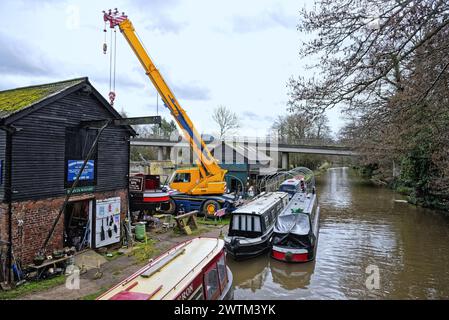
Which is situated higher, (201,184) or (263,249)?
(201,184)

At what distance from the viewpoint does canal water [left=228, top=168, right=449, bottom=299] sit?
9922mm

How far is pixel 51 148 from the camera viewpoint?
10.0m

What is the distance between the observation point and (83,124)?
1098cm

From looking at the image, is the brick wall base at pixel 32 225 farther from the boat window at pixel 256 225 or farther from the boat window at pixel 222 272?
the boat window at pixel 256 225

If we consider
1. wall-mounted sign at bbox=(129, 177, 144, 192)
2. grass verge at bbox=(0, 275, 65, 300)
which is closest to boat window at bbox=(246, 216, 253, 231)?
wall-mounted sign at bbox=(129, 177, 144, 192)

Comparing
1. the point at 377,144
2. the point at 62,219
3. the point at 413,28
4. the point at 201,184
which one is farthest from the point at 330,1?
the point at 377,144

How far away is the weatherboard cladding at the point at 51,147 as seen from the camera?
29.9 ft

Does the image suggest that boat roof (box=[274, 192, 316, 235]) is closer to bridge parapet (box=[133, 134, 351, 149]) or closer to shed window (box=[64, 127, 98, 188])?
shed window (box=[64, 127, 98, 188])

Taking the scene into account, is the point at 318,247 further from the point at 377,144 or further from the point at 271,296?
the point at 377,144

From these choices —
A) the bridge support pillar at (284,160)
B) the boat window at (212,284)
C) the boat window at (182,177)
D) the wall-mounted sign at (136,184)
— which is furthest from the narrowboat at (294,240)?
the bridge support pillar at (284,160)

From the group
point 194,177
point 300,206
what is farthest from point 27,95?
point 300,206

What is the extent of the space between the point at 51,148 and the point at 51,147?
0.03m

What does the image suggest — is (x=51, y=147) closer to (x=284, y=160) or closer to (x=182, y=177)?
(x=182, y=177)

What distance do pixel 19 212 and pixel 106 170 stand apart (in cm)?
354
